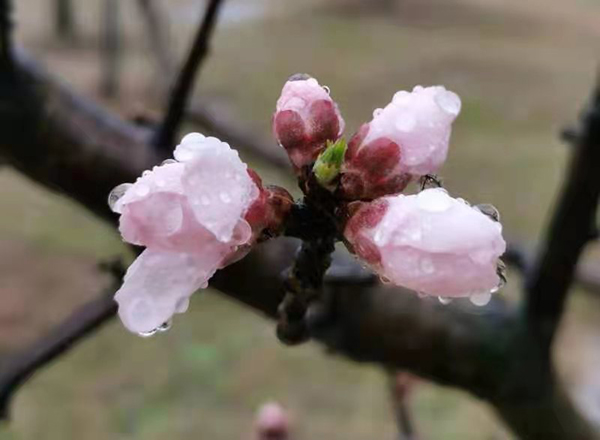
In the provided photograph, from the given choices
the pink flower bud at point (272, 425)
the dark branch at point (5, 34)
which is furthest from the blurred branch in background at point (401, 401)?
the dark branch at point (5, 34)

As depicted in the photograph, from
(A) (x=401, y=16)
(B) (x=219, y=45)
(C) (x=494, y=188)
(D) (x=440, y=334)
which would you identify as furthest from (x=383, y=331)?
(A) (x=401, y=16)

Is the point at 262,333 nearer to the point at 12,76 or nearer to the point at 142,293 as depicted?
the point at 12,76

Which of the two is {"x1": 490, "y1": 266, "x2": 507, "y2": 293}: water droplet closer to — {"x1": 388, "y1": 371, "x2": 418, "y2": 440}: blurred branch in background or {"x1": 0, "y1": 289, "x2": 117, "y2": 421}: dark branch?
{"x1": 0, "y1": 289, "x2": 117, "y2": 421}: dark branch

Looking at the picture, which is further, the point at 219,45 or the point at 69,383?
the point at 219,45

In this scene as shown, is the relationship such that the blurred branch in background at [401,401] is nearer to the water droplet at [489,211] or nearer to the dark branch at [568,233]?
the dark branch at [568,233]

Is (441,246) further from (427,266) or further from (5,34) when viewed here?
(5,34)

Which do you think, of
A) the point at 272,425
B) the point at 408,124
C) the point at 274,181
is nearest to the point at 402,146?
the point at 408,124
